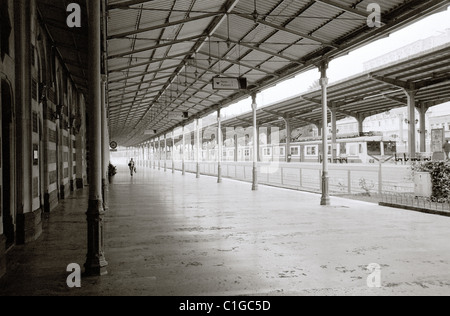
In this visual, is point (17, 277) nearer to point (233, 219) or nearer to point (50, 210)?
point (233, 219)

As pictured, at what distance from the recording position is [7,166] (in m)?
6.77

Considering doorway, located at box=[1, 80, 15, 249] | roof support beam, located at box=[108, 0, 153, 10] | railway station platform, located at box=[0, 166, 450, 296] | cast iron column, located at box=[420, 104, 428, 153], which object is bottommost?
railway station platform, located at box=[0, 166, 450, 296]

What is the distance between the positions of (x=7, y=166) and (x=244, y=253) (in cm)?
438

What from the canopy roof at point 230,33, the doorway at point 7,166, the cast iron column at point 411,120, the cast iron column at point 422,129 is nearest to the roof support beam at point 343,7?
the canopy roof at point 230,33

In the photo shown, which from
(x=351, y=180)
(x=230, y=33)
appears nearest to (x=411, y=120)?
(x=351, y=180)

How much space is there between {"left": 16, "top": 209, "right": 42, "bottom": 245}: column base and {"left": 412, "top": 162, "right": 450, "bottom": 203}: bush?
10885 millimetres

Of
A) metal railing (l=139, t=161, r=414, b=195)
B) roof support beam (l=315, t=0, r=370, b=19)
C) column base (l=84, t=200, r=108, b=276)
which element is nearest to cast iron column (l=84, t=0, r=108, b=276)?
column base (l=84, t=200, r=108, b=276)

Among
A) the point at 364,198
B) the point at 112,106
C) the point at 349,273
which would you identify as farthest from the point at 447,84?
the point at 349,273

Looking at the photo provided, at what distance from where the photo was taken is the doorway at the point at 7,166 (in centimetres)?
659

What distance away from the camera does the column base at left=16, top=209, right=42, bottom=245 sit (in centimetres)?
701

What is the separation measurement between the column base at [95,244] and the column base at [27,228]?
250 cm

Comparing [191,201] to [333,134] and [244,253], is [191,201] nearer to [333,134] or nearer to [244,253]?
[244,253]

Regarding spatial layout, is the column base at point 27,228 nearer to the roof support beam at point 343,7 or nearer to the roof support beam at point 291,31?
the roof support beam at point 291,31

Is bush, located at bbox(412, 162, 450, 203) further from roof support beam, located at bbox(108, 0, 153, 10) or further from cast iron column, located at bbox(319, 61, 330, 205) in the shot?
roof support beam, located at bbox(108, 0, 153, 10)
